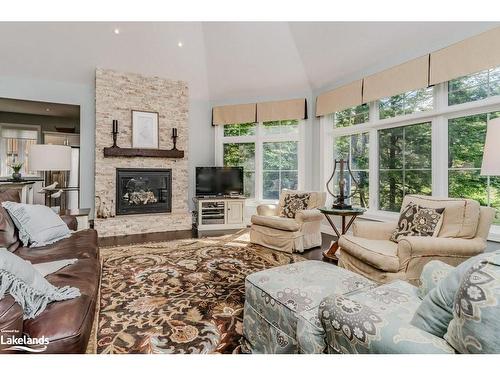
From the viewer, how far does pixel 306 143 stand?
17.4 feet

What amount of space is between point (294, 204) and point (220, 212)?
181 centimetres

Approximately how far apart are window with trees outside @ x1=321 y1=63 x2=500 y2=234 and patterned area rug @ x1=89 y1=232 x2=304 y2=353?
193cm

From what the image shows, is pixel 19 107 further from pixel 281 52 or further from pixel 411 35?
pixel 411 35

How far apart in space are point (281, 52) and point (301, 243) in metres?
3.26

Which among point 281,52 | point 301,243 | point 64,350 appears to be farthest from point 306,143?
point 64,350

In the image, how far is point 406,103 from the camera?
3.77 meters

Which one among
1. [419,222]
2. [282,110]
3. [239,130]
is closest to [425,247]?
[419,222]

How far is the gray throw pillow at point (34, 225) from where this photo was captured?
7.30ft

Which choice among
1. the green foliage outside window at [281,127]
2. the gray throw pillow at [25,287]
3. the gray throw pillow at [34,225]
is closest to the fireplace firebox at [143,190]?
the green foliage outside window at [281,127]

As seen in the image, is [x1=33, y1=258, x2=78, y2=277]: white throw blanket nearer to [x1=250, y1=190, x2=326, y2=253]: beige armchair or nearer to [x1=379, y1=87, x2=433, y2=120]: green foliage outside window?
[x1=250, y1=190, x2=326, y2=253]: beige armchair

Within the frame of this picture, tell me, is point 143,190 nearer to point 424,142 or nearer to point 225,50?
point 225,50

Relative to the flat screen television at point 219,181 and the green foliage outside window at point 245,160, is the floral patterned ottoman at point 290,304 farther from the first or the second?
the green foliage outside window at point 245,160

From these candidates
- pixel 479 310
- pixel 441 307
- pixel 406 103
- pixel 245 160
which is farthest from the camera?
pixel 245 160

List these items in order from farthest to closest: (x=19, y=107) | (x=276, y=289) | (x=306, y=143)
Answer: (x=19, y=107) → (x=306, y=143) → (x=276, y=289)
